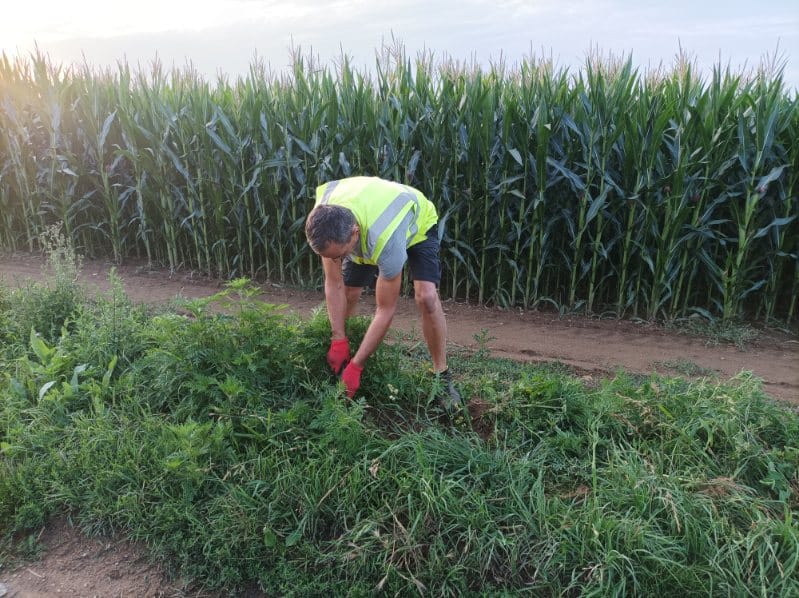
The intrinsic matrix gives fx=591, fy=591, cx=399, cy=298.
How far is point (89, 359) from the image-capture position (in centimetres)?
385

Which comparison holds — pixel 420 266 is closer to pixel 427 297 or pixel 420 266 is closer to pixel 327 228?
pixel 427 297

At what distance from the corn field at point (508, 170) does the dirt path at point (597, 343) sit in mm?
312

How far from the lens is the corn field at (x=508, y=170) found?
5.73 m

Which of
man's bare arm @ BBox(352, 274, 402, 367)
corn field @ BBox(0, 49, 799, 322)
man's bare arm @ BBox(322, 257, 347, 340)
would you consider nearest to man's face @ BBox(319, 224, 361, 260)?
man's bare arm @ BBox(352, 274, 402, 367)

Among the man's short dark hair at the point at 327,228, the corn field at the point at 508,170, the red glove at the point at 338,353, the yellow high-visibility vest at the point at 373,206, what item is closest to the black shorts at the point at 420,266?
the yellow high-visibility vest at the point at 373,206

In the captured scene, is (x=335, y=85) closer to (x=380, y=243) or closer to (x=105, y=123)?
(x=105, y=123)

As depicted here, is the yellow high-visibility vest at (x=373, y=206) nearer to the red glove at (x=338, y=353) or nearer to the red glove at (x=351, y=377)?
the red glove at (x=338, y=353)

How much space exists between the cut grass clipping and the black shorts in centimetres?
40

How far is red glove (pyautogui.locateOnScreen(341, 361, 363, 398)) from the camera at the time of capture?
3330 millimetres

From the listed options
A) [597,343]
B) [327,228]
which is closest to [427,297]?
[327,228]

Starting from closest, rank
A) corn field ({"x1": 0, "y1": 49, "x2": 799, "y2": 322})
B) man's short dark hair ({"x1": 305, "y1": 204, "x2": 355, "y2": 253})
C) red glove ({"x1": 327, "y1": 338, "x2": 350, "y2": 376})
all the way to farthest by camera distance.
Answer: man's short dark hair ({"x1": 305, "y1": 204, "x2": 355, "y2": 253}) → red glove ({"x1": 327, "y1": 338, "x2": 350, "y2": 376}) → corn field ({"x1": 0, "y1": 49, "x2": 799, "y2": 322})

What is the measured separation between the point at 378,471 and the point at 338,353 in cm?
83

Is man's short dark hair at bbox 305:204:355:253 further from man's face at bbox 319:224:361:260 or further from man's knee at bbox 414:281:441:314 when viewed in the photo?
man's knee at bbox 414:281:441:314

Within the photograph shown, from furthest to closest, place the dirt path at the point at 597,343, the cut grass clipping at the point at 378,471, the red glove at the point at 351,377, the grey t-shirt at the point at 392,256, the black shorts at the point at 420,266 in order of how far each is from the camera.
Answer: the dirt path at the point at 597,343, the black shorts at the point at 420,266, the red glove at the point at 351,377, the grey t-shirt at the point at 392,256, the cut grass clipping at the point at 378,471
